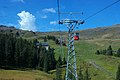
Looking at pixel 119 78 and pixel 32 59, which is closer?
pixel 119 78

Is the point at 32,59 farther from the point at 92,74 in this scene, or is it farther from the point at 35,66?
the point at 92,74

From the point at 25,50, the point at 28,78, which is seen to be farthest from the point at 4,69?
the point at 25,50

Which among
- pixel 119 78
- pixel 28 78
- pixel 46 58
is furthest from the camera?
pixel 46 58

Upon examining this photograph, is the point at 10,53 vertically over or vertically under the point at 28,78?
over

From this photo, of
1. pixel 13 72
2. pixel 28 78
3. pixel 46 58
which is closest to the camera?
pixel 28 78

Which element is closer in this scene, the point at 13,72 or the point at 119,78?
the point at 119,78

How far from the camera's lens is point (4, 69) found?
159875mm

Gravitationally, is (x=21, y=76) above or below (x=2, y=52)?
below

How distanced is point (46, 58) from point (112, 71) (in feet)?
147

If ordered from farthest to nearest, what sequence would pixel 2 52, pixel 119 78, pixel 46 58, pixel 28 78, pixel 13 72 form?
pixel 46 58 < pixel 2 52 < pixel 13 72 < pixel 28 78 < pixel 119 78

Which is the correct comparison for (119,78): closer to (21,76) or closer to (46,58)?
(21,76)

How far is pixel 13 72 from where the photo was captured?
152 m

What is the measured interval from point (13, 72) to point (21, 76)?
8.80 meters

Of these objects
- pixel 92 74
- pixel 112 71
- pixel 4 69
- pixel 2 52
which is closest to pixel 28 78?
pixel 4 69
